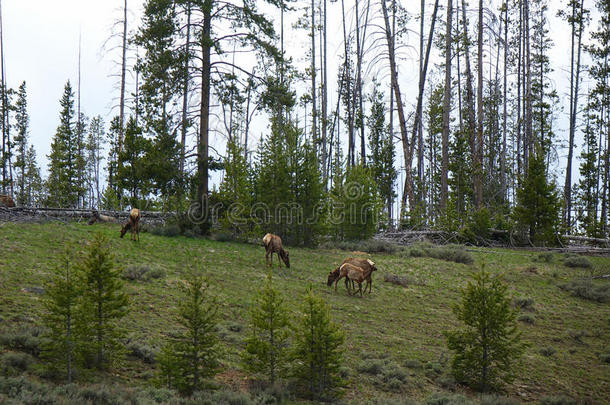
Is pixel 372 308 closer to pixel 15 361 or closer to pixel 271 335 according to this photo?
pixel 271 335

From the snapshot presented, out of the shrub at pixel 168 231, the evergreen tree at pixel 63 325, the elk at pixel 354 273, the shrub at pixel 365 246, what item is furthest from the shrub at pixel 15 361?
the shrub at pixel 365 246

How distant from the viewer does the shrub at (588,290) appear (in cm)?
1417

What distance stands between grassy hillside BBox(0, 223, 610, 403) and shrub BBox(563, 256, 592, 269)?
438mm

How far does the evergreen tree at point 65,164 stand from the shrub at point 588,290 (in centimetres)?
3703

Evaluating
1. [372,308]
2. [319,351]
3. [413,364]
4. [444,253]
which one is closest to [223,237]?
[372,308]

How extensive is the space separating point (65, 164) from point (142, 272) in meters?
35.4

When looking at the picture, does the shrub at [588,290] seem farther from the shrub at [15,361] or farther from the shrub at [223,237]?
the shrub at [15,361]

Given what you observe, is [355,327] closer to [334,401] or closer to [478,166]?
[334,401]

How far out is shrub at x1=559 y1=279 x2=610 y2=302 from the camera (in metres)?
14.2

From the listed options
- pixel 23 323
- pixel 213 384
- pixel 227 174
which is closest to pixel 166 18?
pixel 227 174

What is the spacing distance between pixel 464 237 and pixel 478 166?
4.07 metres

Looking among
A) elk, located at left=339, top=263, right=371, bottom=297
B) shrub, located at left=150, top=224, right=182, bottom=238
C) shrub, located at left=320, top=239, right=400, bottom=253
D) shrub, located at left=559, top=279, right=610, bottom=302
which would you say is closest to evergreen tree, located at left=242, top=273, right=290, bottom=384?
elk, located at left=339, top=263, right=371, bottom=297

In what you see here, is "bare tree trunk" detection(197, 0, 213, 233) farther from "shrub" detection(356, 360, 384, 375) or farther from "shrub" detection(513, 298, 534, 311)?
"shrub" detection(356, 360, 384, 375)

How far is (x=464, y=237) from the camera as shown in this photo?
23.9m
